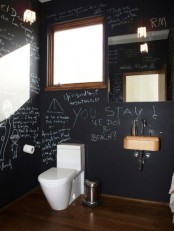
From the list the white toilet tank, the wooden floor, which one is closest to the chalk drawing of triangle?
the white toilet tank

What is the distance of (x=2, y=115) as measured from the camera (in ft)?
7.74

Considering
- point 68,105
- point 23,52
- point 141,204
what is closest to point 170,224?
point 141,204

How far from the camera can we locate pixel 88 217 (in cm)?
223

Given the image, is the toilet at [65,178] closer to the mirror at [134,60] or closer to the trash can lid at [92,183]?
the trash can lid at [92,183]

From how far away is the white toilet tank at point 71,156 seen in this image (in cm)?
271

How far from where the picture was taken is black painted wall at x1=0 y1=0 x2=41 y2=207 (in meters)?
2.39

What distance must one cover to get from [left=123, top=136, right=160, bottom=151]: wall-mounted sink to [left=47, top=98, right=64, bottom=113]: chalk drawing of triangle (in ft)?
3.61

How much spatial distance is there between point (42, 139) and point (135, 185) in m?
1.44


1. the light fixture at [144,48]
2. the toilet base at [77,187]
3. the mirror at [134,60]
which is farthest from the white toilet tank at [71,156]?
the light fixture at [144,48]

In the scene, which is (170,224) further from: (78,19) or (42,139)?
(78,19)

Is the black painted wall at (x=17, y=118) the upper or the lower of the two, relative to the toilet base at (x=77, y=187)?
upper

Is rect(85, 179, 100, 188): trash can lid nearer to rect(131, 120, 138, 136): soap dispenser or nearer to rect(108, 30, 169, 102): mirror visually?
rect(131, 120, 138, 136): soap dispenser

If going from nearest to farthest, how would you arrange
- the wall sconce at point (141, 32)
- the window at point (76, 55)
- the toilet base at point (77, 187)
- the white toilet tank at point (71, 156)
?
1. the wall sconce at point (141, 32)
2. the toilet base at point (77, 187)
3. the white toilet tank at point (71, 156)
4. the window at point (76, 55)

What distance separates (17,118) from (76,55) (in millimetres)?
1210
